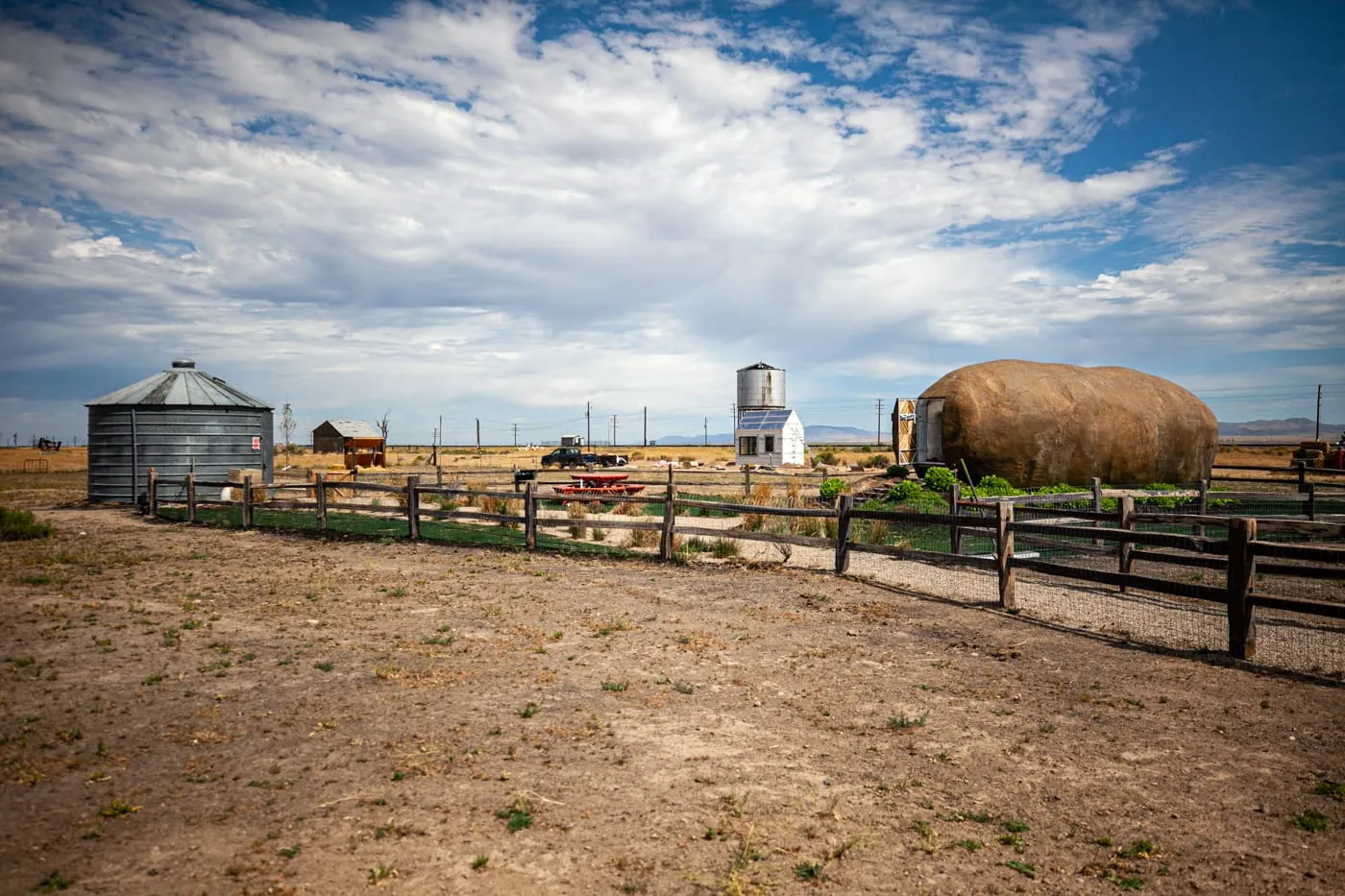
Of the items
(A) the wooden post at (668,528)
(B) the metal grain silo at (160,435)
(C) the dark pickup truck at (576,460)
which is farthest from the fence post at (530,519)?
(C) the dark pickup truck at (576,460)

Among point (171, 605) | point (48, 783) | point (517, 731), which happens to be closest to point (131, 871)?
point (48, 783)

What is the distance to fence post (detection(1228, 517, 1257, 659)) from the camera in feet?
26.8

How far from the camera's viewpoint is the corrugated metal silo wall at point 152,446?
2578cm

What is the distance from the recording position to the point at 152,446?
25.8m

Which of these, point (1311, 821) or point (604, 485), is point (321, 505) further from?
point (1311, 821)

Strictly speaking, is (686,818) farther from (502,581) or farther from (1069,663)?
(502,581)

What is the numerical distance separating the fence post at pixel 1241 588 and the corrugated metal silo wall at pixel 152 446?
85.5ft

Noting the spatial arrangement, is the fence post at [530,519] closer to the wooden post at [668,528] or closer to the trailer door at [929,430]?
the wooden post at [668,528]

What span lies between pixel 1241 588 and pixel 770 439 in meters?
42.3

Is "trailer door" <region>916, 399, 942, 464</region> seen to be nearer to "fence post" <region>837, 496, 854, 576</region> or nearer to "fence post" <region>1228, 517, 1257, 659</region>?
"fence post" <region>837, 496, 854, 576</region>

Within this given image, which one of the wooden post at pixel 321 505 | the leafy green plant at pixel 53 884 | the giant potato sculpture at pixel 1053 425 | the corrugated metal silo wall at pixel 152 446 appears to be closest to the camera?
the leafy green plant at pixel 53 884

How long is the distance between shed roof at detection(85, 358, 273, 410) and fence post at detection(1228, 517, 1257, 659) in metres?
27.6

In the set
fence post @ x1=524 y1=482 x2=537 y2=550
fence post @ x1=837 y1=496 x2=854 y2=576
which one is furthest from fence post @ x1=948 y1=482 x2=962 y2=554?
fence post @ x1=524 y1=482 x2=537 y2=550

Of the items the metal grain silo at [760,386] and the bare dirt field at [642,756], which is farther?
the metal grain silo at [760,386]
